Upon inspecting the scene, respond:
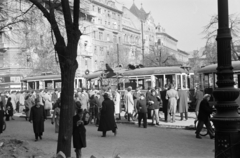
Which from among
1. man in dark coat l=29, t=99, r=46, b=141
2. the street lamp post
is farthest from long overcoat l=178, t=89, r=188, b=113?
the street lamp post

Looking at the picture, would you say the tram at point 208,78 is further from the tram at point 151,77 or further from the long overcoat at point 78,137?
the long overcoat at point 78,137

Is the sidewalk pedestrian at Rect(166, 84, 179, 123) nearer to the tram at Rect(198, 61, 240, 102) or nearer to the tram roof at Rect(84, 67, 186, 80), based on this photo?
the tram at Rect(198, 61, 240, 102)

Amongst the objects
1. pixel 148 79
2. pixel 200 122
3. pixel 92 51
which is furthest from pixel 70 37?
pixel 92 51

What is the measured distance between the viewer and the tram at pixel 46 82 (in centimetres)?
3409

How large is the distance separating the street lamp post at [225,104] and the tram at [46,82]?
2865cm

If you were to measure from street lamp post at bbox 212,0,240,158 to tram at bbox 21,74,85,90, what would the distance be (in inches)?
1128

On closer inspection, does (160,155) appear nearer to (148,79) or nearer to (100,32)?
(148,79)

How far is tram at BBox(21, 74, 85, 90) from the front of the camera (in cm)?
3409

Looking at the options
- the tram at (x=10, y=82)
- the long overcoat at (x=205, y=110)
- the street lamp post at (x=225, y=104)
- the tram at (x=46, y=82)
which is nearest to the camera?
the street lamp post at (x=225, y=104)

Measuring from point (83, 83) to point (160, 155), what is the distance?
82.0 ft

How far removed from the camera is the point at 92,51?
249 ft

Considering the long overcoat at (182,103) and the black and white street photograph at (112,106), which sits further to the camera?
the long overcoat at (182,103)

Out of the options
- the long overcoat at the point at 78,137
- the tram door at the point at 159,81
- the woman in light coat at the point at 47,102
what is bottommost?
the long overcoat at the point at 78,137

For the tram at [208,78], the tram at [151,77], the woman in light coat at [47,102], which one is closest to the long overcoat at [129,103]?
the tram at [151,77]
